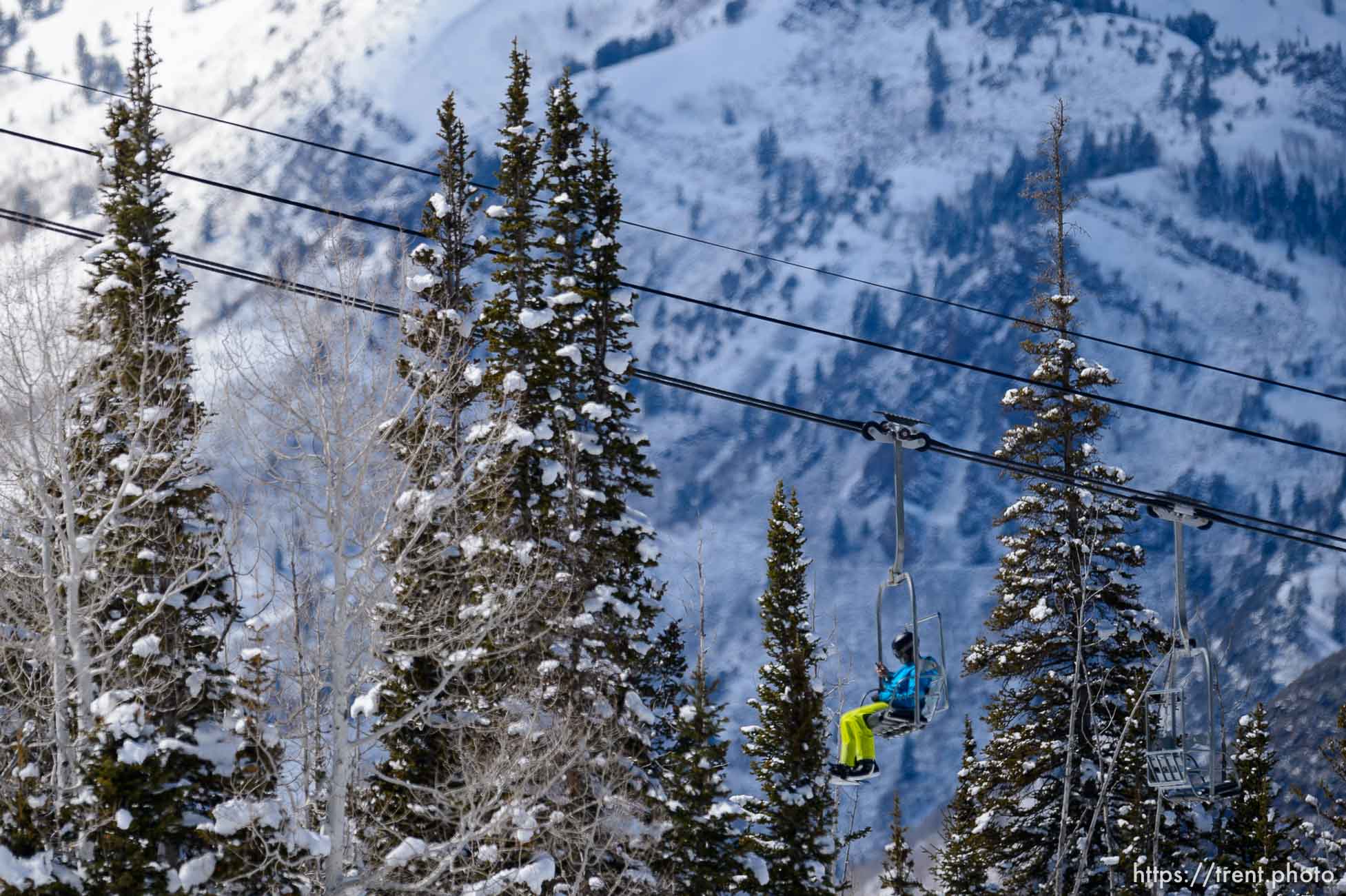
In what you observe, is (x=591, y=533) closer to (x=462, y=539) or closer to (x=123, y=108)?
(x=462, y=539)

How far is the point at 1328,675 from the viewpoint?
17388 cm

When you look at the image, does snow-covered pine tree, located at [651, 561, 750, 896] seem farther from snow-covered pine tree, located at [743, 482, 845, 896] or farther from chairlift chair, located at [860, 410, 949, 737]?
chairlift chair, located at [860, 410, 949, 737]

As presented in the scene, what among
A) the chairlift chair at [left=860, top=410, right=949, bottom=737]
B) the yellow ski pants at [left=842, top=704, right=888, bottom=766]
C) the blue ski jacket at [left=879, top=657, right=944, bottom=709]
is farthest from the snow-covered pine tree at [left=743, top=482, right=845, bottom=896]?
the blue ski jacket at [left=879, top=657, right=944, bottom=709]

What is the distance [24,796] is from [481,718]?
8.10 meters

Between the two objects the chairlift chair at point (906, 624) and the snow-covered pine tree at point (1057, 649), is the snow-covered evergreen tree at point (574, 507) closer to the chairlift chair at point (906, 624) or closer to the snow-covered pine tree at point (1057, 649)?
the chairlift chair at point (906, 624)

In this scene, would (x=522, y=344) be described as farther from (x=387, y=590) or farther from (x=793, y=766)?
(x=793, y=766)

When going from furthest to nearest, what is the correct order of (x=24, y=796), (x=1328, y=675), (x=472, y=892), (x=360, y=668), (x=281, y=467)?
(x=1328, y=675) → (x=281, y=467) → (x=360, y=668) → (x=472, y=892) → (x=24, y=796)

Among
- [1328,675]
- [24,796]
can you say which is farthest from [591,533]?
[1328,675]

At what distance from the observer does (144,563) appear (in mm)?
25797

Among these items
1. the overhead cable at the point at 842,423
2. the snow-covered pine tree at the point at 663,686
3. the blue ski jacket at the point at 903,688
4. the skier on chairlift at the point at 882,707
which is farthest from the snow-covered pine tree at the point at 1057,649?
the overhead cable at the point at 842,423

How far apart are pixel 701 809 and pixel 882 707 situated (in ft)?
32.6

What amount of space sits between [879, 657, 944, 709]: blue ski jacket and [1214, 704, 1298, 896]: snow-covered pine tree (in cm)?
1697

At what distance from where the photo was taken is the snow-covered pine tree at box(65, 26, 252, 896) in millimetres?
22875

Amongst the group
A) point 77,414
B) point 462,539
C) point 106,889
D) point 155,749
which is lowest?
point 106,889
